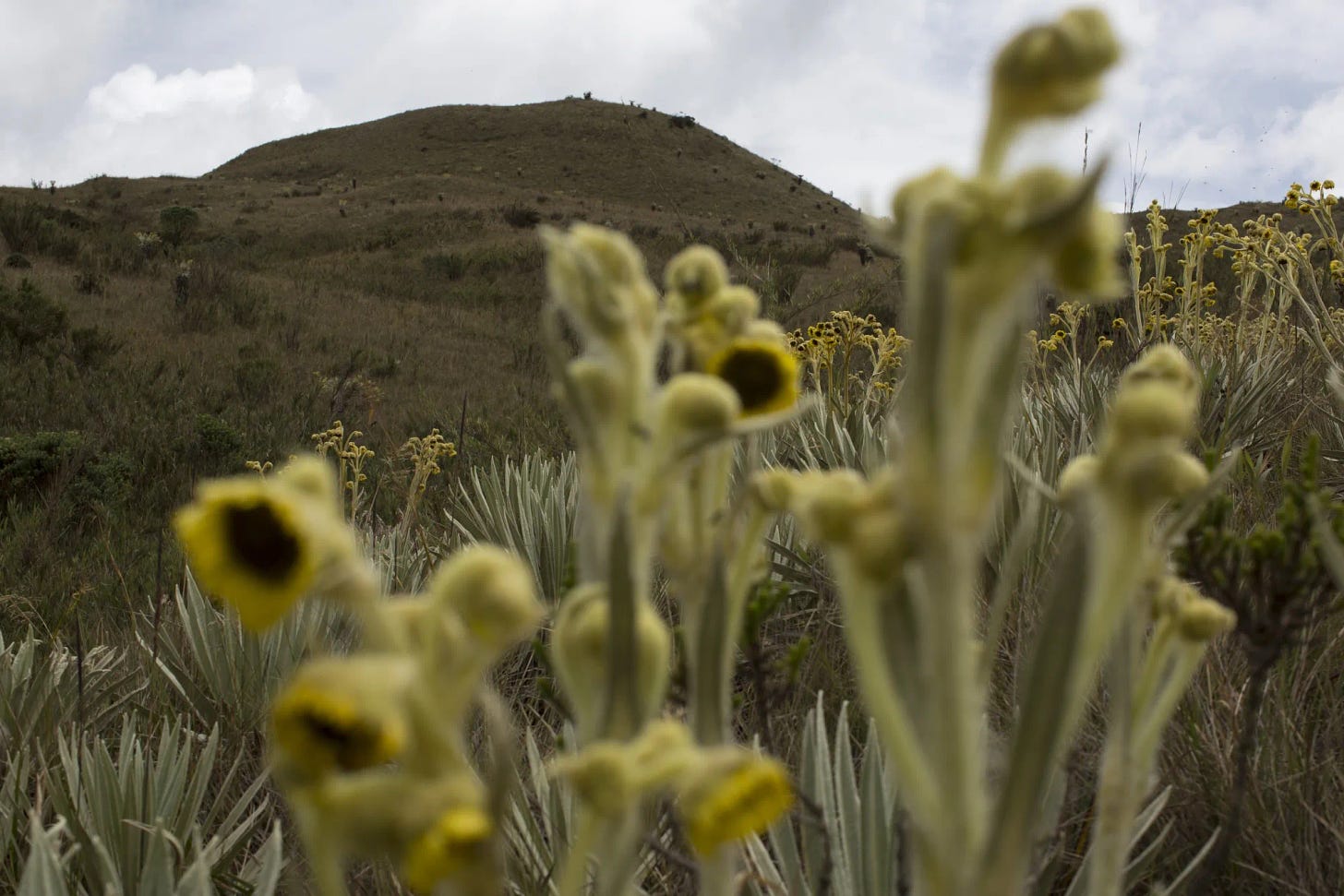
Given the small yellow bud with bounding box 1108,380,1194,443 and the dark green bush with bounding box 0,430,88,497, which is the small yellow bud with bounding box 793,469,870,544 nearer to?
the small yellow bud with bounding box 1108,380,1194,443

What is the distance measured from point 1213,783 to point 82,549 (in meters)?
4.97

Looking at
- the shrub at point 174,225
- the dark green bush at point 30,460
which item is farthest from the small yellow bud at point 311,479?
the shrub at point 174,225

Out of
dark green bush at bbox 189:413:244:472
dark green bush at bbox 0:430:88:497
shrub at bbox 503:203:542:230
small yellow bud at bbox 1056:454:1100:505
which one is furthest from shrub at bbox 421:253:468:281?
small yellow bud at bbox 1056:454:1100:505

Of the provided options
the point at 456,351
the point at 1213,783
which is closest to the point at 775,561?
the point at 1213,783

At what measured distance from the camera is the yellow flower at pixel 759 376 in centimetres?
62

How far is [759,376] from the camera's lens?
2.03 ft

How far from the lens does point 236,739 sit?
241cm

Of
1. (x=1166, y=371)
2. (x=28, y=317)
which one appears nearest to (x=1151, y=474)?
(x=1166, y=371)

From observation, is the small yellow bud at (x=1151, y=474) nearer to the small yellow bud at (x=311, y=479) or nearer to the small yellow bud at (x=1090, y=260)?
the small yellow bud at (x=1090, y=260)

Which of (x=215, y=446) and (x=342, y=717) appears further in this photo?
(x=215, y=446)

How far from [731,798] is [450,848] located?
13 centimetres

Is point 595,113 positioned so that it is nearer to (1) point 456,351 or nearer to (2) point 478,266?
(2) point 478,266

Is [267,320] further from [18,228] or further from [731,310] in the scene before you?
[731,310]

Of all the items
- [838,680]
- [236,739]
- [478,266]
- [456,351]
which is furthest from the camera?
[478,266]
